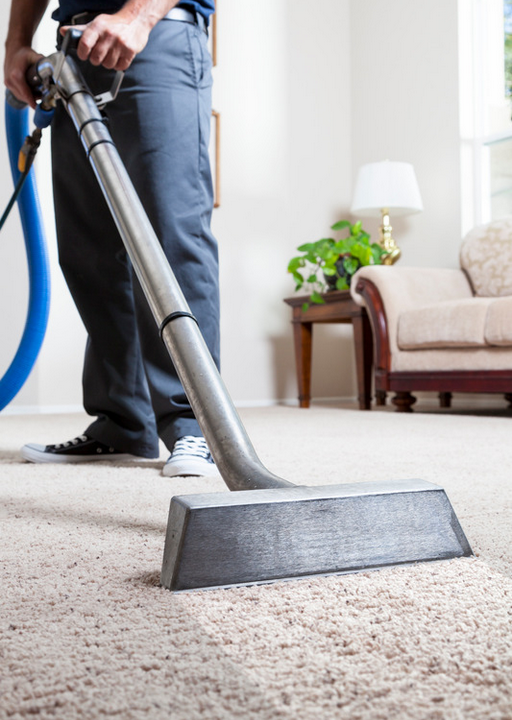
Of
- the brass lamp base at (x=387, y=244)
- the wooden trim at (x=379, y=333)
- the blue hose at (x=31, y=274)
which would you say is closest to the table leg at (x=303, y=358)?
the brass lamp base at (x=387, y=244)

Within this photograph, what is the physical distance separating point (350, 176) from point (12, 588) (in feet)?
14.4

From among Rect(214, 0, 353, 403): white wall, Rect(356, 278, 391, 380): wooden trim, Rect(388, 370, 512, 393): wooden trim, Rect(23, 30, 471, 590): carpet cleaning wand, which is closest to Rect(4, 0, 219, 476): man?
Rect(23, 30, 471, 590): carpet cleaning wand

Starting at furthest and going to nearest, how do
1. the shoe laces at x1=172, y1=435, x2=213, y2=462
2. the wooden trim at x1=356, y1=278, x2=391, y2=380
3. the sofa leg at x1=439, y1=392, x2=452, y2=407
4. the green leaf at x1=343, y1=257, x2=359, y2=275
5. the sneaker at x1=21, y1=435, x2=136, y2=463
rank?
the sofa leg at x1=439, y1=392, x2=452, y2=407 → the green leaf at x1=343, y1=257, x2=359, y2=275 → the wooden trim at x1=356, y1=278, x2=391, y2=380 → the sneaker at x1=21, y1=435, x2=136, y2=463 → the shoe laces at x1=172, y1=435, x2=213, y2=462

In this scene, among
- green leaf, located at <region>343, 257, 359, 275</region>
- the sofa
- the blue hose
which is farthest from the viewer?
green leaf, located at <region>343, 257, 359, 275</region>

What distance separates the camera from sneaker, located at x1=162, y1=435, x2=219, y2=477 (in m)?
1.10

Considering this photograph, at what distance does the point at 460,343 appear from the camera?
2881 millimetres

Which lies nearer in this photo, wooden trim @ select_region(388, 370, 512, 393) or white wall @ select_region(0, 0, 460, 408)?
wooden trim @ select_region(388, 370, 512, 393)

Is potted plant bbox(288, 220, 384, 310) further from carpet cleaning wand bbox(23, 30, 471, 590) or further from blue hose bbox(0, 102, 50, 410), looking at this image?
carpet cleaning wand bbox(23, 30, 471, 590)

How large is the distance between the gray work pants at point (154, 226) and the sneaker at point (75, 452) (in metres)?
0.03

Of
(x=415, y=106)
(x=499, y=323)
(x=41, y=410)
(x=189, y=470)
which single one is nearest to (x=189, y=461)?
(x=189, y=470)

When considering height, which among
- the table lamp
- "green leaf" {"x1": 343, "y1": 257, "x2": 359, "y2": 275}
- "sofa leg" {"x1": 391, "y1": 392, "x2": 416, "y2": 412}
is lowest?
"sofa leg" {"x1": 391, "y1": 392, "x2": 416, "y2": 412}

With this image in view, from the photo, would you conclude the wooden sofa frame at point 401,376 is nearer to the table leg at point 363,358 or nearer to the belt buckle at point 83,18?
the table leg at point 363,358

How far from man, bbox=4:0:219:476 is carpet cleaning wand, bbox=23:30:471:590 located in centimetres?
49

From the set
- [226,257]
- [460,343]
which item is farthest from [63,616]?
[226,257]
